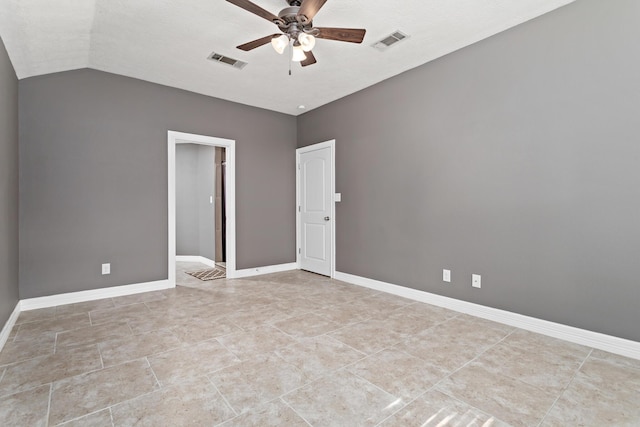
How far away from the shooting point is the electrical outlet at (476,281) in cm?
322

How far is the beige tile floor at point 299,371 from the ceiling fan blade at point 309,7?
250 centimetres

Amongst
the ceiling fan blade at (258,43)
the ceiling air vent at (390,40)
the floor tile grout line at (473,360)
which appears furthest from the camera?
the ceiling air vent at (390,40)

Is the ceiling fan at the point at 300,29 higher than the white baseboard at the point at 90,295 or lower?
higher

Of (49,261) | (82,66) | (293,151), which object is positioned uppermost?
(82,66)

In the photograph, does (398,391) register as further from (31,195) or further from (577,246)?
(31,195)

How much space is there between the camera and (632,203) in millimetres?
2346

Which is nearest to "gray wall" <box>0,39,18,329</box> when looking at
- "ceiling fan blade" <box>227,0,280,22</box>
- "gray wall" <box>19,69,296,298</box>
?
"gray wall" <box>19,69,296,298</box>

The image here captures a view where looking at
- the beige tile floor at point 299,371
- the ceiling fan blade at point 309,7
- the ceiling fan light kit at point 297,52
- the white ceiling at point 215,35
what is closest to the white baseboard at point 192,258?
the beige tile floor at point 299,371

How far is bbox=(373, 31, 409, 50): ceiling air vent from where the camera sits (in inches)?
120

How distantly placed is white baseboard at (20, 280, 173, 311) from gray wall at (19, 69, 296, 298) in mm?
63

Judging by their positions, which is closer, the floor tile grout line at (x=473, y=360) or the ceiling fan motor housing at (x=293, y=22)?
the floor tile grout line at (x=473, y=360)

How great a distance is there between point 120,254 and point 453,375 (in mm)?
3884

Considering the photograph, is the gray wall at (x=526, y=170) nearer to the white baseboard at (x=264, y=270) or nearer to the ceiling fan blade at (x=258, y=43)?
the white baseboard at (x=264, y=270)

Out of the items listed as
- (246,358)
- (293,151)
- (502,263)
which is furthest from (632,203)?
(293,151)
